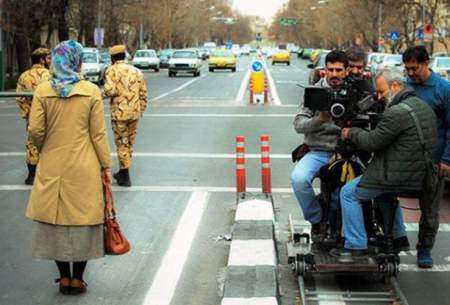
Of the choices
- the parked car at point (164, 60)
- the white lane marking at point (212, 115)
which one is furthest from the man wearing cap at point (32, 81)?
the parked car at point (164, 60)

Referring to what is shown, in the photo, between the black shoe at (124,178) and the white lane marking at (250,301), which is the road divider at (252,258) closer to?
the white lane marking at (250,301)

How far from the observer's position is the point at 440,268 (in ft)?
24.1

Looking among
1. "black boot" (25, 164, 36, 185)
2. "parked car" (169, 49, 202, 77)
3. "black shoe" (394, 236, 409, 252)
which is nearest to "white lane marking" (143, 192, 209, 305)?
"black shoe" (394, 236, 409, 252)

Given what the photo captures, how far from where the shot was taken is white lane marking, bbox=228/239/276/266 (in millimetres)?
6836

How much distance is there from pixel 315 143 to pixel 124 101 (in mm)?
4580

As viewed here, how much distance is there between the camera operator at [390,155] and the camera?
6453mm

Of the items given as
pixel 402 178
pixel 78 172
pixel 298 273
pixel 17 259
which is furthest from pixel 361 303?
pixel 17 259

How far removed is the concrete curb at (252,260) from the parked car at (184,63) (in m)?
43.5

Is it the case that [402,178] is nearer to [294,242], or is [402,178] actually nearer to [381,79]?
[381,79]

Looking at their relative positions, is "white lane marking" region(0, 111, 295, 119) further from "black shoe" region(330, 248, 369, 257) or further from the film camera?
"black shoe" region(330, 248, 369, 257)

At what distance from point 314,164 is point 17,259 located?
112 inches

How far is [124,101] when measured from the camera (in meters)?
11.2

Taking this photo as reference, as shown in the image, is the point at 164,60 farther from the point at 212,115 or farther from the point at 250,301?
the point at 250,301

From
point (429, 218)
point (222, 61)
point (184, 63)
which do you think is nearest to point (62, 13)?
point (184, 63)
